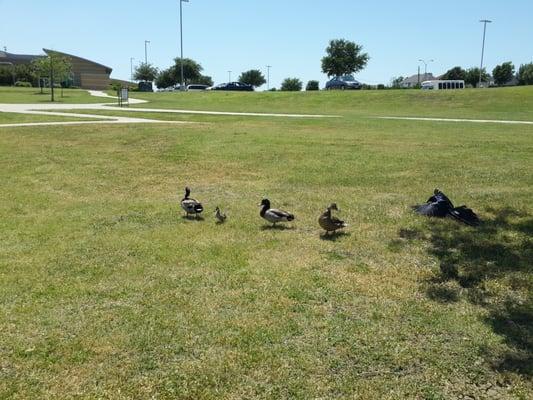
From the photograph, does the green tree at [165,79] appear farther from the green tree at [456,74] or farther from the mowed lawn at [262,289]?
the mowed lawn at [262,289]

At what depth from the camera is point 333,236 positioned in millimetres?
7086

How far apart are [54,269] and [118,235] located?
4.40 feet

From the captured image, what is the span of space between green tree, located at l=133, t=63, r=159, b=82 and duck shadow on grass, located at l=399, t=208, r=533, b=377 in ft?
348

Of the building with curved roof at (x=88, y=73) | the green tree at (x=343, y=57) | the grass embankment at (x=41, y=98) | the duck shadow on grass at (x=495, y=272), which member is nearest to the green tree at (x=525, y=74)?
the green tree at (x=343, y=57)

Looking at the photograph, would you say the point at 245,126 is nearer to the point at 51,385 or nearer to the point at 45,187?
the point at 45,187

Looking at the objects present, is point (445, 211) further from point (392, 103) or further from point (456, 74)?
point (456, 74)

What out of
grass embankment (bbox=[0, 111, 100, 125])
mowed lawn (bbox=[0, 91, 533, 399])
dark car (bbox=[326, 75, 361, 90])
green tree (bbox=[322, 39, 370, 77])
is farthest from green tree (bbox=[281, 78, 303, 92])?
mowed lawn (bbox=[0, 91, 533, 399])

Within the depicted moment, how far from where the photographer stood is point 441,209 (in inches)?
315

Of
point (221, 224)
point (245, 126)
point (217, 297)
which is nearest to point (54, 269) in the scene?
point (217, 297)

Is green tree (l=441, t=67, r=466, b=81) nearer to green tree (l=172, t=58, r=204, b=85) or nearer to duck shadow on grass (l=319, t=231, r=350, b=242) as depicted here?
green tree (l=172, t=58, r=204, b=85)

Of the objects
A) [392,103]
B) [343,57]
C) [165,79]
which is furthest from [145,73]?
[392,103]

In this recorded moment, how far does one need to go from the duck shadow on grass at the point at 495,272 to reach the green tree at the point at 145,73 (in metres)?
106

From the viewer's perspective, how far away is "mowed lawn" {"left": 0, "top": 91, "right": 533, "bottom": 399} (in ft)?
12.7

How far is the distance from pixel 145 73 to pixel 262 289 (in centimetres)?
11023
